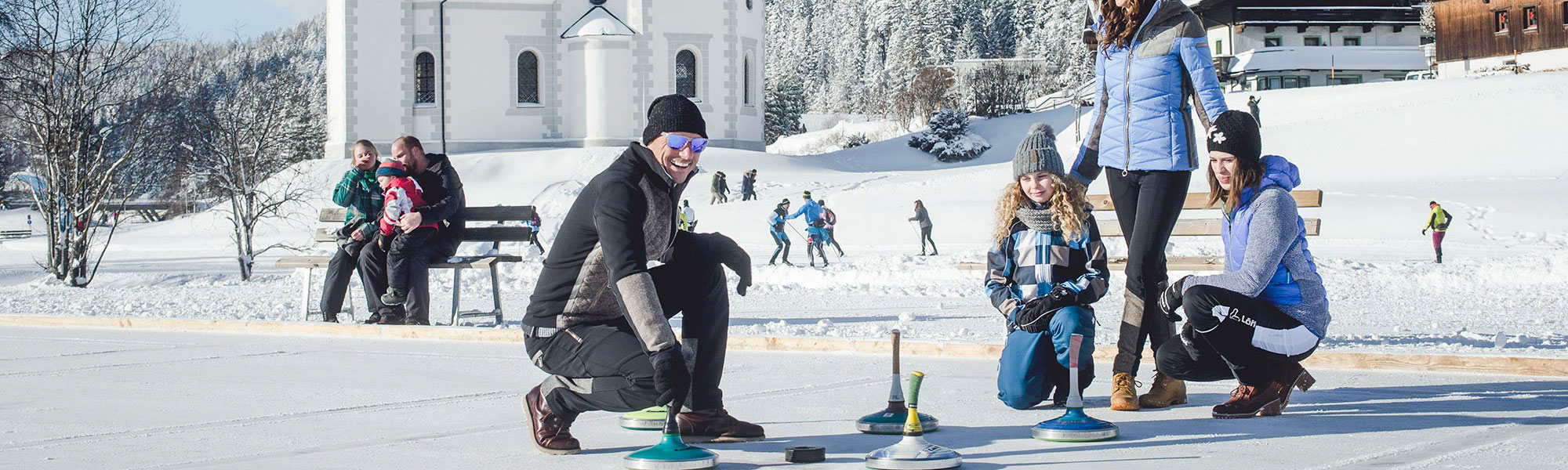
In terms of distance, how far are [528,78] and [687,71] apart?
5.66m

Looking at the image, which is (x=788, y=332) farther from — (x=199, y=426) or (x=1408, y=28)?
(x=1408, y=28)

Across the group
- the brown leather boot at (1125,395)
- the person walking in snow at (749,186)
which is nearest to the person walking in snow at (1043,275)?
the brown leather boot at (1125,395)

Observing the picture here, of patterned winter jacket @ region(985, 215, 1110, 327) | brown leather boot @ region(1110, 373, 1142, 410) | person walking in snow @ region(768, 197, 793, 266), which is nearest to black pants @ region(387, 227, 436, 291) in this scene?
patterned winter jacket @ region(985, 215, 1110, 327)

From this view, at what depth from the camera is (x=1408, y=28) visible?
213ft

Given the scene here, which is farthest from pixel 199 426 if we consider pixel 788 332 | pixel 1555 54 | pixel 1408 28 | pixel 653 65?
pixel 1408 28

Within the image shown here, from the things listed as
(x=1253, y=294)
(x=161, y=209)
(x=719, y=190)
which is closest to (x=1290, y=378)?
(x=1253, y=294)

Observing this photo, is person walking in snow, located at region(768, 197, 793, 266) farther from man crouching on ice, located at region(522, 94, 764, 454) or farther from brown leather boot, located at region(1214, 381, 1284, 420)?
man crouching on ice, located at region(522, 94, 764, 454)

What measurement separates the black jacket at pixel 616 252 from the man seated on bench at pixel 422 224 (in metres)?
4.87

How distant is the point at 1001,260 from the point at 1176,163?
2.45 feet

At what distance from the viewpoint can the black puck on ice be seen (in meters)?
3.90

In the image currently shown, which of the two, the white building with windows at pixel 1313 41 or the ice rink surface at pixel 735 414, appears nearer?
the ice rink surface at pixel 735 414

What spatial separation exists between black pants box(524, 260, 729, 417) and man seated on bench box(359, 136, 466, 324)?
487 cm

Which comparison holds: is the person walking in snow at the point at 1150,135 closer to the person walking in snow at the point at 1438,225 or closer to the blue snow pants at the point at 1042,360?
the blue snow pants at the point at 1042,360

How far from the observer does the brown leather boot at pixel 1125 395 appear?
499cm
